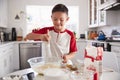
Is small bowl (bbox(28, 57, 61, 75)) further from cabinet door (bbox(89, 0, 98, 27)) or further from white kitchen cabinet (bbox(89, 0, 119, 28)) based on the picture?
cabinet door (bbox(89, 0, 98, 27))

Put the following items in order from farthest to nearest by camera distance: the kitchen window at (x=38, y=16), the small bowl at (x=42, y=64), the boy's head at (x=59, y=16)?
the kitchen window at (x=38, y=16) → the boy's head at (x=59, y=16) → the small bowl at (x=42, y=64)

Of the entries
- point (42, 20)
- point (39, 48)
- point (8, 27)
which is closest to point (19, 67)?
point (39, 48)

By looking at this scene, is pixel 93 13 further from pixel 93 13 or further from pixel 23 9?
pixel 23 9

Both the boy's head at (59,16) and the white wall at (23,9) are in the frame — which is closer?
the boy's head at (59,16)

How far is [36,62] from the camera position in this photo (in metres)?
1.08

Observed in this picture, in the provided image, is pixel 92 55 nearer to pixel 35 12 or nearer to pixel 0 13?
pixel 0 13

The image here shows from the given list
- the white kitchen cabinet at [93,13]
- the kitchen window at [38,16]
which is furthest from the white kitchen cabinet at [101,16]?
the kitchen window at [38,16]

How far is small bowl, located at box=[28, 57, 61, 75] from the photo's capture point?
963 mm

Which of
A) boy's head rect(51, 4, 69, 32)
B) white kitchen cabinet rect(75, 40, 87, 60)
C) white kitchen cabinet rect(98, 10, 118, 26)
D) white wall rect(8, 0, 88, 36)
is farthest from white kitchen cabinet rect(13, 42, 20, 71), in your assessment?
boy's head rect(51, 4, 69, 32)

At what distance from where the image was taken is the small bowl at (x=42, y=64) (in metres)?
0.96

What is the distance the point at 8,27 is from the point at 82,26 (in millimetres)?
2117

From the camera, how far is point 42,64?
106cm

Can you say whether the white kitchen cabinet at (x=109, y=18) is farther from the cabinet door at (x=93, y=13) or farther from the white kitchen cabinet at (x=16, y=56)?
the white kitchen cabinet at (x=16, y=56)

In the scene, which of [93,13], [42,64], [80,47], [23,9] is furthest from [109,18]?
[42,64]
